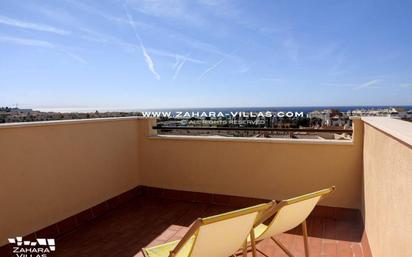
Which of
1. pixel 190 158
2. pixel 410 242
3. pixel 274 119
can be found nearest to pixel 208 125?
pixel 190 158

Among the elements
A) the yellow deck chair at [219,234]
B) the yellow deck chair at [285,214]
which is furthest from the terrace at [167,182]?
the yellow deck chair at [219,234]

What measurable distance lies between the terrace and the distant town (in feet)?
0.52

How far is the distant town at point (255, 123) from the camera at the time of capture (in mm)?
3312

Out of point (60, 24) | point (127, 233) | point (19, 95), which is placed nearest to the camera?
point (127, 233)

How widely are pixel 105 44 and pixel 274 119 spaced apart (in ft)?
22.5

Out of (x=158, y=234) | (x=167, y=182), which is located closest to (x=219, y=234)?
(x=158, y=234)

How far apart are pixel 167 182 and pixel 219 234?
294 centimetres

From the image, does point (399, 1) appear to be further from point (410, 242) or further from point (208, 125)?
point (410, 242)

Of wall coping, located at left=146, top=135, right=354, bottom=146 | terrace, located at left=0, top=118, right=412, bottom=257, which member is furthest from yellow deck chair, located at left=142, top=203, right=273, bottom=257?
wall coping, located at left=146, top=135, right=354, bottom=146

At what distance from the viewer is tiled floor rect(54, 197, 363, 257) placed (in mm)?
2842

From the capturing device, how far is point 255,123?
4.51 m

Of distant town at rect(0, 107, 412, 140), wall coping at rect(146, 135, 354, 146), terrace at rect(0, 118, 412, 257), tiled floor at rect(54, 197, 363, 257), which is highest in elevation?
distant town at rect(0, 107, 412, 140)

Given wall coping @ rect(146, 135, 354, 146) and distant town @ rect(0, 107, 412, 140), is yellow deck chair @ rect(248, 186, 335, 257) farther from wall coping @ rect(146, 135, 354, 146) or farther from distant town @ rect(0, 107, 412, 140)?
distant town @ rect(0, 107, 412, 140)

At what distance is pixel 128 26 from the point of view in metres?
8.54
